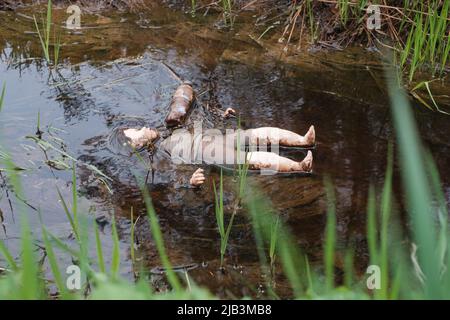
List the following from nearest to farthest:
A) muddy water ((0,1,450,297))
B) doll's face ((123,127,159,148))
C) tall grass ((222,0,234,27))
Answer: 1. muddy water ((0,1,450,297))
2. doll's face ((123,127,159,148))
3. tall grass ((222,0,234,27))

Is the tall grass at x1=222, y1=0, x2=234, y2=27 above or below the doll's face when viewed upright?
above

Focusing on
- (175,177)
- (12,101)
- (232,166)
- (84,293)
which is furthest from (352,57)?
(84,293)

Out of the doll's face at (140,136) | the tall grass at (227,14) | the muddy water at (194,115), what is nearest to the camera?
the muddy water at (194,115)

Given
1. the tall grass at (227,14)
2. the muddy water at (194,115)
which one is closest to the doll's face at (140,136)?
the muddy water at (194,115)

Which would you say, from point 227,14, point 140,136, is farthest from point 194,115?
point 227,14

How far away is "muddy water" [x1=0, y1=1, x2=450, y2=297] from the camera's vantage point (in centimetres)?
301

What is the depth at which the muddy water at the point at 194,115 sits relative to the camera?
3010mm

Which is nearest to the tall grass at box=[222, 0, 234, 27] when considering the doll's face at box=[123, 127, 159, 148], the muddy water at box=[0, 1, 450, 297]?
the muddy water at box=[0, 1, 450, 297]

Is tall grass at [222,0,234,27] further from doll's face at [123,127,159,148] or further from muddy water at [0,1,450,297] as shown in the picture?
doll's face at [123,127,159,148]

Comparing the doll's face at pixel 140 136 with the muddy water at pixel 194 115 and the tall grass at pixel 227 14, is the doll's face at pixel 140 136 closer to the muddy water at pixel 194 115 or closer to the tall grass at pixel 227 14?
the muddy water at pixel 194 115

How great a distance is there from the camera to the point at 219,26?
19.5 feet

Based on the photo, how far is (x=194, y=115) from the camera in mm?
4309

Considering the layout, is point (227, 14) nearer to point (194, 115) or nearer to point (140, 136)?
point (194, 115)
